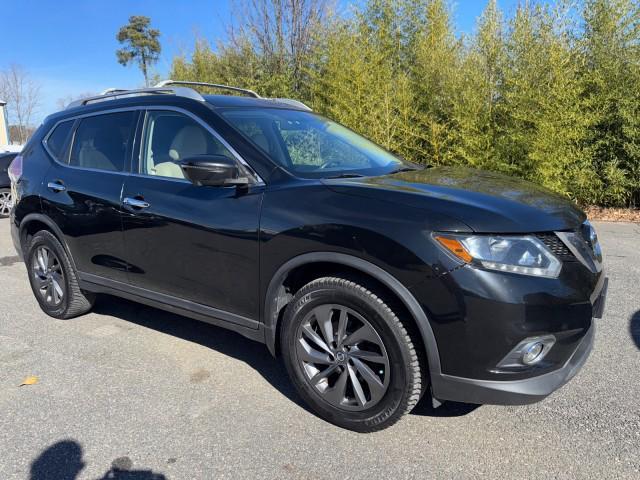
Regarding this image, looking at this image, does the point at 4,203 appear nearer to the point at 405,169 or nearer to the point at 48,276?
the point at 48,276

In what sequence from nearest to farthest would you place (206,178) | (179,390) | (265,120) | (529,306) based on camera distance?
(529,306)
(206,178)
(179,390)
(265,120)

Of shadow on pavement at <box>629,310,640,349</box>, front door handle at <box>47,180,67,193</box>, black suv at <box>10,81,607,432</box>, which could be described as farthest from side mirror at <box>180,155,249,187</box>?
shadow on pavement at <box>629,310,640,349</box>

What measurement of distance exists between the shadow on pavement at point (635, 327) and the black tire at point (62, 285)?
4212mm

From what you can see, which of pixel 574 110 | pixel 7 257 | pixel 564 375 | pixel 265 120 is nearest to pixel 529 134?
pixel 574 110

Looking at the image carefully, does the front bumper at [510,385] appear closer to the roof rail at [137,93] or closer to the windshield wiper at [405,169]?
the windshield wiper at [405,169]

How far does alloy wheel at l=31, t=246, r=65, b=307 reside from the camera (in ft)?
13.1

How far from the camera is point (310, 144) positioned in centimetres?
338

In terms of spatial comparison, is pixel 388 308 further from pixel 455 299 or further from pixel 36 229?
pixel 36 229

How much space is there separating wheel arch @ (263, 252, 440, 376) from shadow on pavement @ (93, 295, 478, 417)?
0.43m

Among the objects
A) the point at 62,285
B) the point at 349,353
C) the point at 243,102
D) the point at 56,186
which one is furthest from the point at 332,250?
the point at 62,285

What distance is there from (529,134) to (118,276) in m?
7.58

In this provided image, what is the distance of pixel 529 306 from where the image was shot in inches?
79.4

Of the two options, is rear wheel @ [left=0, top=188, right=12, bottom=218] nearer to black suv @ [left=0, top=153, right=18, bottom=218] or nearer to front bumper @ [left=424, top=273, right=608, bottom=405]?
black suv @ [left=0, top=153, right=18, bottom=218]

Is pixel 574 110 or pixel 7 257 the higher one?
pixel 574 110
